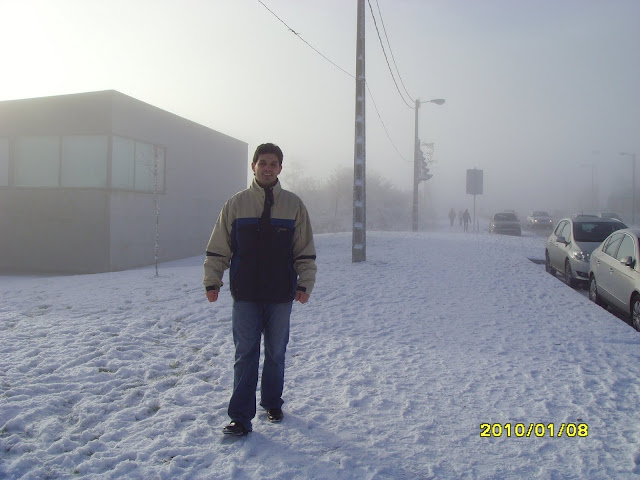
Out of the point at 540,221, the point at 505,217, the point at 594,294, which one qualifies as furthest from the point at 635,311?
the point at 540,221

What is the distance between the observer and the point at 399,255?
13281 millimetres

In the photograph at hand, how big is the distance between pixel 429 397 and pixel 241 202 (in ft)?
7.46

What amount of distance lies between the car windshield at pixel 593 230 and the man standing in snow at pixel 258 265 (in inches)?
369

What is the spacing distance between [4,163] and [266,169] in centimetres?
1489

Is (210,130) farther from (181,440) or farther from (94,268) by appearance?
(181,440)

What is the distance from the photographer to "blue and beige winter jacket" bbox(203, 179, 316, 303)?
3.48 meters

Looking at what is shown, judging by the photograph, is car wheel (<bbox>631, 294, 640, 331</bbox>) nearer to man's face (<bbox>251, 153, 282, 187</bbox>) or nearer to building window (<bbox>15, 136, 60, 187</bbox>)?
man's face (<bbox>251, 153, 282, 187</bbox>)

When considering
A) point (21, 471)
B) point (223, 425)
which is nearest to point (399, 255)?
point (223, 425)

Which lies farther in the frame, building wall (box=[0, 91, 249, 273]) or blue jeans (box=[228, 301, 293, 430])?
building wall (box=[0, 91, 249, 273])

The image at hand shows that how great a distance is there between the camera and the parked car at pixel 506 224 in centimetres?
2927

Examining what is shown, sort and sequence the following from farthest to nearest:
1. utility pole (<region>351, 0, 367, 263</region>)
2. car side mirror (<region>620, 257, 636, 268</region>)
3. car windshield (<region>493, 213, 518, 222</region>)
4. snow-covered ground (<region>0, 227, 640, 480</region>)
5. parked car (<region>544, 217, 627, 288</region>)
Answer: car windshield (<region>493, 213, 518, 222</region>) < utility pole (<region>351, 0, 367, 263</region>) < parked car (<region>544, 217, 627, 288</region>) < car side mirror (<region>620, 257, 636, 268</region>) < snow-covered ground (<region>0, 227, 640, 480</region>)

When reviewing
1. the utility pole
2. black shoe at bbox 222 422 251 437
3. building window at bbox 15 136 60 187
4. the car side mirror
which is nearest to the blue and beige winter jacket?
black shoe at bbox 222 422 251 437

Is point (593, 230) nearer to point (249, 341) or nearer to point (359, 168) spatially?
point (359, 168)

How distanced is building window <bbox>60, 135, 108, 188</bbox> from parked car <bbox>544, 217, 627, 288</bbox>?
455 inches
